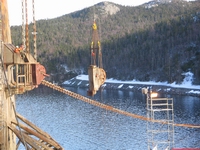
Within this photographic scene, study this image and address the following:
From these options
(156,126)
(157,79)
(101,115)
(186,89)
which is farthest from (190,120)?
(157,79)

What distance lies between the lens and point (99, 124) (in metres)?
48.3

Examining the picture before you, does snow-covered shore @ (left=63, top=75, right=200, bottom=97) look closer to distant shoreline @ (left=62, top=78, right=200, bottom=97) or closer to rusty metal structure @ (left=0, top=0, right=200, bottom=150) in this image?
distant shoreline @ (left=62, top=78, right=200, bottom=97)

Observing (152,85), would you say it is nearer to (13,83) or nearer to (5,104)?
(13,83)

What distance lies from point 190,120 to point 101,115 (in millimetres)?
14315

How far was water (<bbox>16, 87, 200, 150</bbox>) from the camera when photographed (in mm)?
38438

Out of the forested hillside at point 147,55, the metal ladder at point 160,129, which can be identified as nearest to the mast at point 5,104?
the metal ladder at point 160,129

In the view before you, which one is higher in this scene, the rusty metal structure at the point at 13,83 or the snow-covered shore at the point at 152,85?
the rusty metal structure at the point at 13,83

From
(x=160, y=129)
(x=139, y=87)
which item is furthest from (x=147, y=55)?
(x=160, y=129)

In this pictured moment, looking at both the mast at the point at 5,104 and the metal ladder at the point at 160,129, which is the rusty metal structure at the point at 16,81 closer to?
the mast at the point at 5,104

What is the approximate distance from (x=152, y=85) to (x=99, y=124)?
181 feet

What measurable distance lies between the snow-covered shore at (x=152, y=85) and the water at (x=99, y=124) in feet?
48.8

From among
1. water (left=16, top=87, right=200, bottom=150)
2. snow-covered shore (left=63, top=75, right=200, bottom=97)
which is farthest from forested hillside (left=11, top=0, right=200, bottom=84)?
water (left=16, top=87, right=200, bottom=150)

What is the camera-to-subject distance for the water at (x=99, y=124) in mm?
38438

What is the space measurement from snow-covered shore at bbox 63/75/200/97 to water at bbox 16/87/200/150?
14869 millimetres
